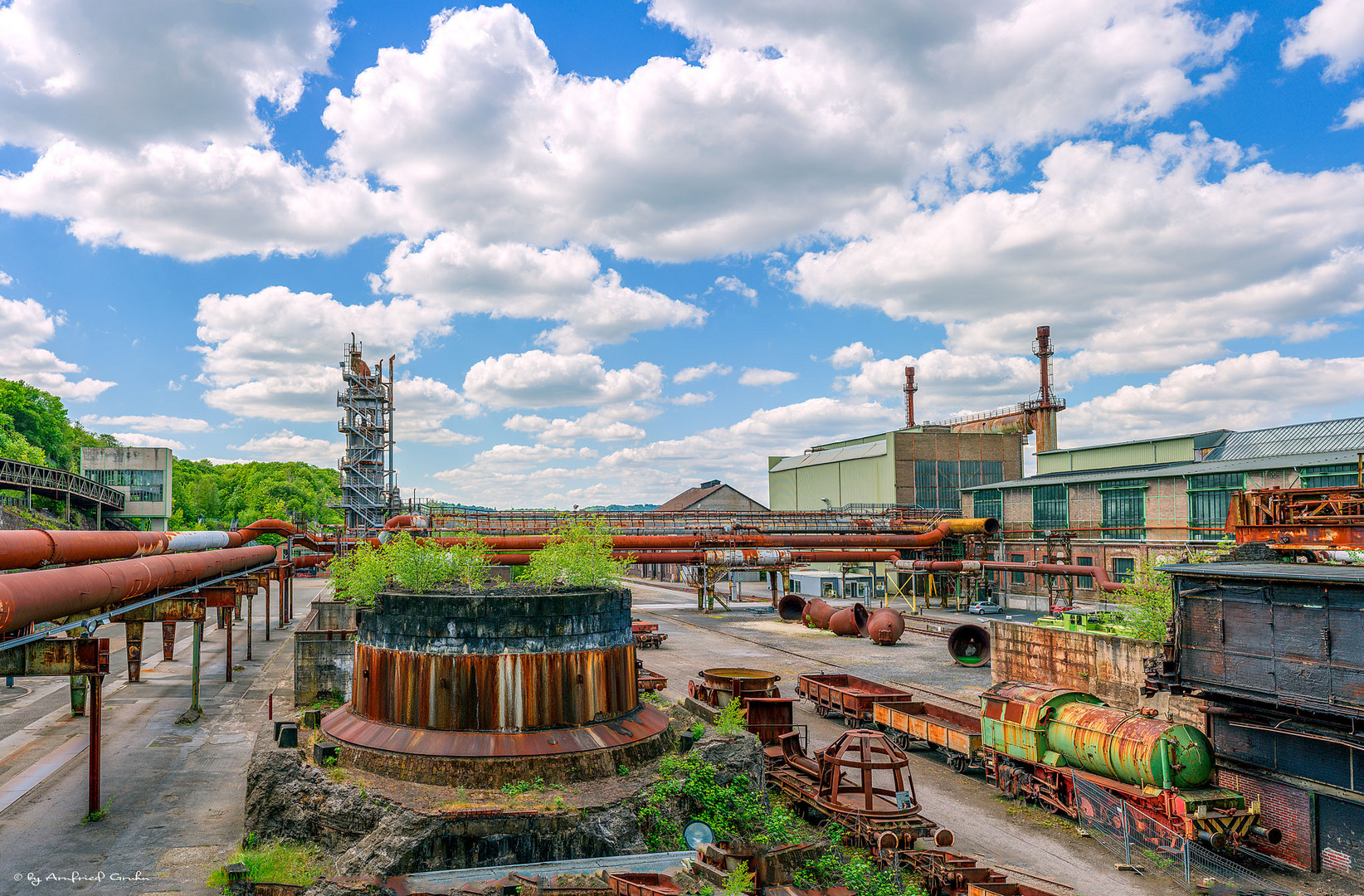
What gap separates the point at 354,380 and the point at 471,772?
198 feet

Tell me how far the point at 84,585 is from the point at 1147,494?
1982 inches

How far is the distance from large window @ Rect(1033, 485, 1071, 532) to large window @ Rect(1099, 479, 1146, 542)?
3.40 metres

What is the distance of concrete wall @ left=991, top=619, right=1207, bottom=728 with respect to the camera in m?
21.1

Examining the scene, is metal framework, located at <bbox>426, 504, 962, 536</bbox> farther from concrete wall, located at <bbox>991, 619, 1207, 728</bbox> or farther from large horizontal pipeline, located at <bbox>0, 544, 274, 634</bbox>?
concrete wall, located at <bbox>991, 619, 1207, 728</bbox>

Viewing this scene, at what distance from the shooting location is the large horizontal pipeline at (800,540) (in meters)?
47.1

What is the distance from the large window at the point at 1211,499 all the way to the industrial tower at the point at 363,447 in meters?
59.6

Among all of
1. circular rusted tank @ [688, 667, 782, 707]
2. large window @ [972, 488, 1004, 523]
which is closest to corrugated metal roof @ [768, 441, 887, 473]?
large window @ [972, 488, 1004, 523]

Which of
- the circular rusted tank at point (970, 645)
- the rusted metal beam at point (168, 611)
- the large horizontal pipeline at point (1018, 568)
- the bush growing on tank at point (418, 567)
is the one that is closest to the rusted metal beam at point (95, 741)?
the rusted metal beam at point (168, 611)

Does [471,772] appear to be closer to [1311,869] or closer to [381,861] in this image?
[381,861]

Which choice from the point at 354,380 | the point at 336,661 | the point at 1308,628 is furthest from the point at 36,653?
the point at 354,380

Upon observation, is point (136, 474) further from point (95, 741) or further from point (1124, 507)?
point (1124, 507)

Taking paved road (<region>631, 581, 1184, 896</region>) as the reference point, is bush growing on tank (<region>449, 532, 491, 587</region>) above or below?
above

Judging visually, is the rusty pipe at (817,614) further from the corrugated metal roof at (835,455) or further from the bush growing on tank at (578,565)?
the corrugated metal roof at (835,455)

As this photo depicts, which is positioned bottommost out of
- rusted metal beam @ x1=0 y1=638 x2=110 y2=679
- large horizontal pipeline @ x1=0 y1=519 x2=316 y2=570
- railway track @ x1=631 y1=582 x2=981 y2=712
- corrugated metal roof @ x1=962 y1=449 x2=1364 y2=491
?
railway track @ x1=631 y1=582 x2=981 y2=712
